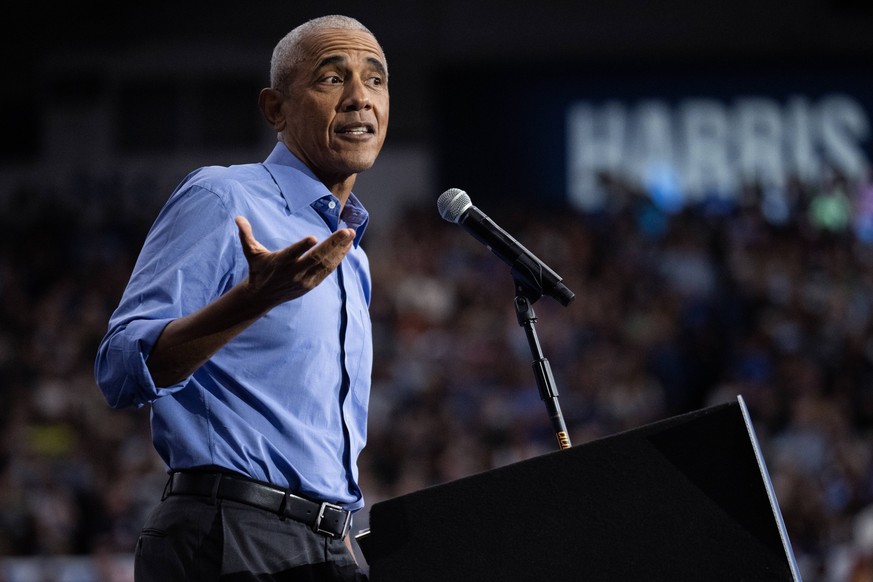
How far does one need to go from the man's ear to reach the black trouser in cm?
70

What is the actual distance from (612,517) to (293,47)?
3.30 ft

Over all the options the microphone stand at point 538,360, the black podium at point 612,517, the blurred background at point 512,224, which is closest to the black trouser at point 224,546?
the black podium at point 612,517

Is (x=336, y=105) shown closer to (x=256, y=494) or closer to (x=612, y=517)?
(x=256, y=494)

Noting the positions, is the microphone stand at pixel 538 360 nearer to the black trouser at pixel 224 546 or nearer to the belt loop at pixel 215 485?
the black trouser at pixel 224 546

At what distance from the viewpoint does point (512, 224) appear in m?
10.7

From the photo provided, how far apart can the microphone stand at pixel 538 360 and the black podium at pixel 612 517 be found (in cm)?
25

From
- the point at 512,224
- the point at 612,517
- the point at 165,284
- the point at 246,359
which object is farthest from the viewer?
the point at 512,224

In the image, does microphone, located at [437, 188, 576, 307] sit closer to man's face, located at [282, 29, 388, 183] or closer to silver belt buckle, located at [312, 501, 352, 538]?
man's face, located at [282, 29, 388, 183]

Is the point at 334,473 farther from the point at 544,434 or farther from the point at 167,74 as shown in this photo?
the point at 167,74

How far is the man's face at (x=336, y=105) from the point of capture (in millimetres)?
2125

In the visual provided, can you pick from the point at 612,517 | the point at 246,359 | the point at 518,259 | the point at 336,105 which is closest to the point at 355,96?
the point at 336,105

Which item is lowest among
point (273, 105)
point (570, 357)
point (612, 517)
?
point (570, 357)

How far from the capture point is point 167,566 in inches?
74.6

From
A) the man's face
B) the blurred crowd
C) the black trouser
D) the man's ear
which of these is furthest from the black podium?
the blurred crowd
